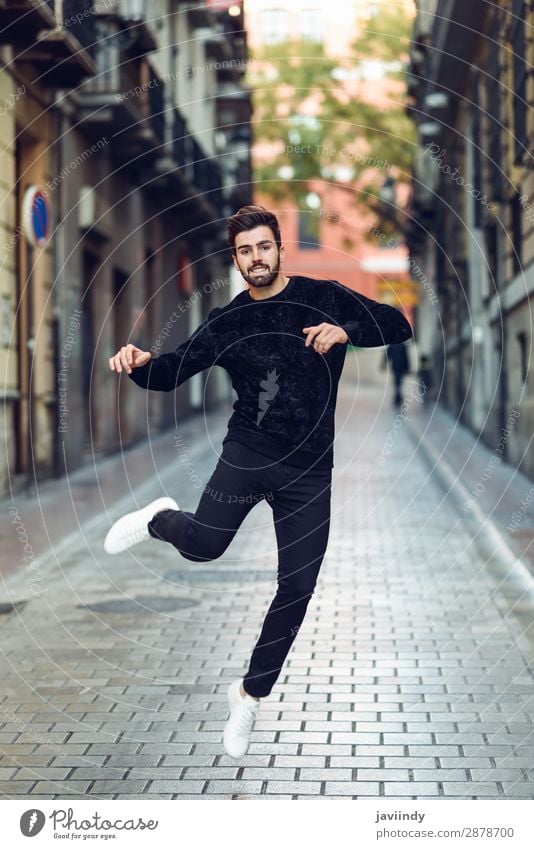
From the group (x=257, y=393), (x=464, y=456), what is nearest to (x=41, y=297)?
(x=464, y=456)

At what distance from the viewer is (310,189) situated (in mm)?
39062

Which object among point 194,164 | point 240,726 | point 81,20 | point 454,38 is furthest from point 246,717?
point 194,164

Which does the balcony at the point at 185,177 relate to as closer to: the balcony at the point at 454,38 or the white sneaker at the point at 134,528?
the balcony at the point at 454,38

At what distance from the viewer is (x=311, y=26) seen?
137 feet

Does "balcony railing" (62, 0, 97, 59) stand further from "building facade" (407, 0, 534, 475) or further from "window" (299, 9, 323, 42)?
"window" (299, 9, 323, 42)

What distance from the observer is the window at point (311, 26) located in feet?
126

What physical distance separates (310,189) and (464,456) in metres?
23.3

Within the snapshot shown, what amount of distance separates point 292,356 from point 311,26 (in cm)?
3946

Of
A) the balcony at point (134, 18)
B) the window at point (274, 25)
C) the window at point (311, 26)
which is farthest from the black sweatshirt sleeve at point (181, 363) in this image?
the window at point (274, 25)

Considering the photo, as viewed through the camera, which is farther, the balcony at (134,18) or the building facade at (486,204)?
the balcony at (134,18)

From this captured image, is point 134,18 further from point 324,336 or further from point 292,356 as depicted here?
point 324,336

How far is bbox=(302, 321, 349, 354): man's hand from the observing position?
4332 mm

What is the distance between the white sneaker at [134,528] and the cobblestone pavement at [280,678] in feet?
2.54

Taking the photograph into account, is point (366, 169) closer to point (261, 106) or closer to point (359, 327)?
point (261, 106)
